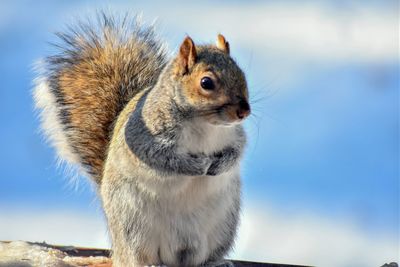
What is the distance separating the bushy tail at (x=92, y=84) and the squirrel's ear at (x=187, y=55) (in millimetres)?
755

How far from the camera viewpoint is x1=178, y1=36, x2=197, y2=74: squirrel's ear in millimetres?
3936

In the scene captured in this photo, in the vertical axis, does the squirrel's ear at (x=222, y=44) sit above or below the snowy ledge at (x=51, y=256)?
above

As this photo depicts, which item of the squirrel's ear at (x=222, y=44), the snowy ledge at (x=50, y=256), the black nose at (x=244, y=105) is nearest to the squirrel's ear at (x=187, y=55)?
the squirrel's ear at (x=222, y=44)

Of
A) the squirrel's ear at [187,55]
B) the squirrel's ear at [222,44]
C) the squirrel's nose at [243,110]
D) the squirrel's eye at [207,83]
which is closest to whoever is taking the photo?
the squirrel's nose at [243,110]

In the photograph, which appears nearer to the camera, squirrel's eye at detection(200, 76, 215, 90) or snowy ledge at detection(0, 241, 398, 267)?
squirrel's eye at detection(200, 76, 215, 90)

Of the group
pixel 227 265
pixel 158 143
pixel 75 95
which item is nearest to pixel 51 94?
pixel 75 95

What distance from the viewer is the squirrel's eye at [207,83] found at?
3781 millimetres

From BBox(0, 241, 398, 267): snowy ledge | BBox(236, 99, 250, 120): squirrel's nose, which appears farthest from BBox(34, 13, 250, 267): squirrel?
BBox(0, 241, 398, 267): snowy ledge

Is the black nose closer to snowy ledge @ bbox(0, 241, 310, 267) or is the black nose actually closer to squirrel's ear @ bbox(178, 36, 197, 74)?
squirrel's ear @ bbox(178, 36, 197, 74)

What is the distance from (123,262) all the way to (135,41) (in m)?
1.58

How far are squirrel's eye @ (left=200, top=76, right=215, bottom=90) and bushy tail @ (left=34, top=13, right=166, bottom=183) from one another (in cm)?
94

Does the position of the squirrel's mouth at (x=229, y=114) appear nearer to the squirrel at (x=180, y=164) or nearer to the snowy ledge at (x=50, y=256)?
the squirrel at (x=180, y=164)

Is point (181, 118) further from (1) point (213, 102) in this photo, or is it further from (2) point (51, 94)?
(2) point (51, 94)

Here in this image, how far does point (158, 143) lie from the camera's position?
154 inches
